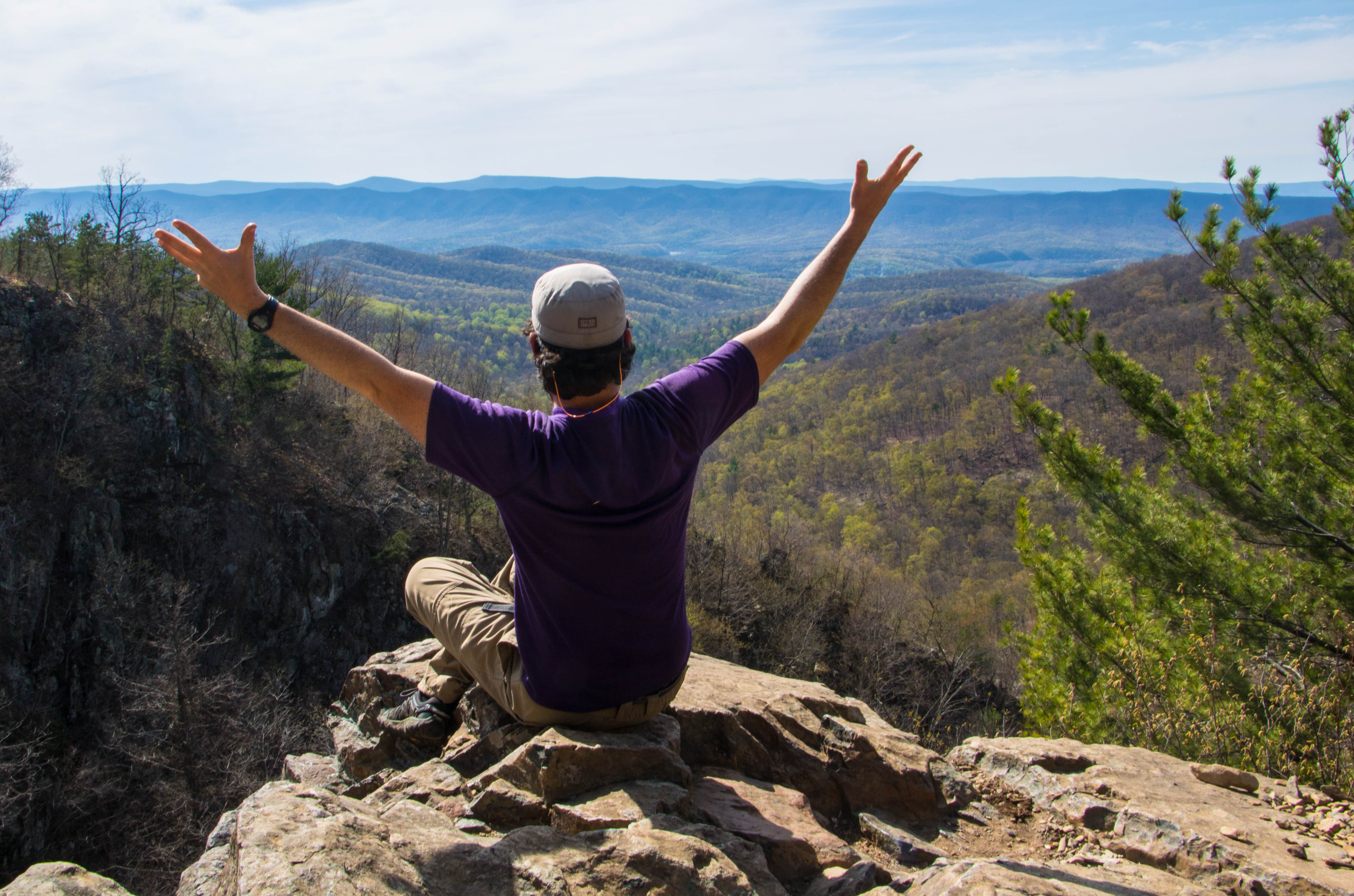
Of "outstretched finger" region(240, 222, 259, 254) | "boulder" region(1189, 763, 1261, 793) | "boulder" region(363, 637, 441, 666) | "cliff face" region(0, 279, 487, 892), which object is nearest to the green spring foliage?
"boulder" region(1189, 763, 1261, 793)

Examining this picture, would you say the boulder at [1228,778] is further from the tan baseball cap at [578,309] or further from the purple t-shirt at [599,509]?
the tan baseball cap at [578,309]

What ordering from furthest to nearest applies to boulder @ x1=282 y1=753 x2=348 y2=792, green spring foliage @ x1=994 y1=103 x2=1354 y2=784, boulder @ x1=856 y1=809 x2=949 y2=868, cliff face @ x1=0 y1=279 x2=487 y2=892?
cliff face @ x1=0 y1=279 x2=487 y2=892
green spring foliage @ x1=994 y1=103 x2=1354 y2=784
boulder @ x1=282 y1=753 x2=348 y2=792
boulder @ x1=856 y1=809 x2=949 y2=868

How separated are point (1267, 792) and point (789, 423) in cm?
9981

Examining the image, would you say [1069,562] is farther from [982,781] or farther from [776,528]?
[776,528]

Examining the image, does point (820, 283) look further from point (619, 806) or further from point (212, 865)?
point (212, 865)

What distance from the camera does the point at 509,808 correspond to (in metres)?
2.63

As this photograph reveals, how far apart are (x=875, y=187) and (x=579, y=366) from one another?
1484mm

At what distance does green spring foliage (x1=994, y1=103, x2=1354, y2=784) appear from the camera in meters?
6.43

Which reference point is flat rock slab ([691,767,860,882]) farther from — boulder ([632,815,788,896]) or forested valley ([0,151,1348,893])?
forested valley ([0,151,1348,893])

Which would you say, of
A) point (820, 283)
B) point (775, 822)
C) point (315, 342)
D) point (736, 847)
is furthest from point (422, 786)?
point (820, 283)

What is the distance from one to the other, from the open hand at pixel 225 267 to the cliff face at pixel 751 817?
145 centimetres

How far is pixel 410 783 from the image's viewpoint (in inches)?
119

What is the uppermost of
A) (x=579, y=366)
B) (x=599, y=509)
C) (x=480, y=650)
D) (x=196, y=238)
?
(x=196, y=238)

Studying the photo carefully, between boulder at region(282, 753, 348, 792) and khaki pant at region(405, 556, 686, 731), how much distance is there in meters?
0.87
